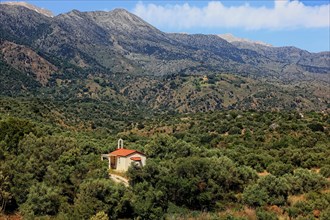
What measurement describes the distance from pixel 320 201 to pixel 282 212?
146 inches

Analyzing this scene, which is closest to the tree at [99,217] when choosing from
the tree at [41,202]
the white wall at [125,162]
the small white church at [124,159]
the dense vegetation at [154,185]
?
the dense vegetation at [154,185]

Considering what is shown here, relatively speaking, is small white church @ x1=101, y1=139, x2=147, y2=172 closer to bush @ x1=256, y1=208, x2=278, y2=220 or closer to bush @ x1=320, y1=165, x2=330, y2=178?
bush @ x1=256, y1=208, x2=278, y2=220

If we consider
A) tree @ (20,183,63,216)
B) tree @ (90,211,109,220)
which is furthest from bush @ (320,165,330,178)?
tree @ (20,183,63,216)

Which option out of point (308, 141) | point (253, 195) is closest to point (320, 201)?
point (253, 195)

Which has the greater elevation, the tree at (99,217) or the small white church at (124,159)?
the small white church at (124,159)

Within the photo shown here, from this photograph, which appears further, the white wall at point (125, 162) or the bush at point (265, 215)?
the white wall at point (125, 162)

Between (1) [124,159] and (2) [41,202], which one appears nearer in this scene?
(2) [41,202]

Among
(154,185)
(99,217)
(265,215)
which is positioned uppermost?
(154,185)

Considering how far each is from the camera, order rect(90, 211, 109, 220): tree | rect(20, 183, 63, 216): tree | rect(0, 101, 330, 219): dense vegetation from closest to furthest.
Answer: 1. rect(90, 211, 109, 220): tree
2. rect(20, 183, 63, 216): tree
3. rect(0, 101, 330, 219): dense vegetation

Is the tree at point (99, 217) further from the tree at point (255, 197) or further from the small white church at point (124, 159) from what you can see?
the small white church at point (124, 159)

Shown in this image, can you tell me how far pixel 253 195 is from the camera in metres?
42.5

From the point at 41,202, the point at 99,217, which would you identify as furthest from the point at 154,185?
the point at 99,217

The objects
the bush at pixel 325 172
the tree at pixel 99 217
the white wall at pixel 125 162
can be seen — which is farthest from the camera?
the white wall at pixel 125 162

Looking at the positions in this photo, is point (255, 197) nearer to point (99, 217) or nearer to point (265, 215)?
point (265, 215)
